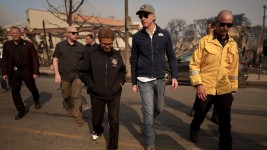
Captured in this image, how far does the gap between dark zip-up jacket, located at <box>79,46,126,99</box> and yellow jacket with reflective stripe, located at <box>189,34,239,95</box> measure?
3.73ft

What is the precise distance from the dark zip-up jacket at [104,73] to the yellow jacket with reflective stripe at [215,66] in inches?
44.8

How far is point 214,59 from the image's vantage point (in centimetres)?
348

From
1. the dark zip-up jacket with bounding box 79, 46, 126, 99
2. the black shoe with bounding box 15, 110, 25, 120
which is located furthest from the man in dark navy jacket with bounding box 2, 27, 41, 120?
the dark zip-up jacket with bounding box 79, 46, 126, 99

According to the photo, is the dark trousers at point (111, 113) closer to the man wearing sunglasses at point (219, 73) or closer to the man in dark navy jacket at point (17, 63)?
the man wearing sunglasses at point (219, 73)

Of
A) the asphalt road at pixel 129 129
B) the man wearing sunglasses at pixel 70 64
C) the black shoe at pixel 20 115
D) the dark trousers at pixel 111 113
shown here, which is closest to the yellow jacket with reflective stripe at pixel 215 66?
the asphalt road at pixel 129 129

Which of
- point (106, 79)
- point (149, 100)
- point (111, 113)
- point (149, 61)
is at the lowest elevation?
point (111, 113)

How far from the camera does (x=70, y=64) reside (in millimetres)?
5176

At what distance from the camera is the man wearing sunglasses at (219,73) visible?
A: 3451 millimetres

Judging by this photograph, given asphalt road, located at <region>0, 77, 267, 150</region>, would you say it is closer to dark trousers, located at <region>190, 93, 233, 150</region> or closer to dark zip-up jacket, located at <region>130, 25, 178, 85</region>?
dark trousers, located at <region>190, 93, 233, 150</region>

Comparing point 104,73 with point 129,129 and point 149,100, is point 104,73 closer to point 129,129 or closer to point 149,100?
point 149,100

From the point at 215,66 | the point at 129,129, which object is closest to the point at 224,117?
the point at 215,66

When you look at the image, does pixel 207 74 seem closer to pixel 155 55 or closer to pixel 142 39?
pixel 155 55

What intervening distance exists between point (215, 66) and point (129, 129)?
227cm

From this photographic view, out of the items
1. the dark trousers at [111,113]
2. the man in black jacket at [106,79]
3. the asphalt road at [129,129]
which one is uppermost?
the man in black jacket at [106,79]
